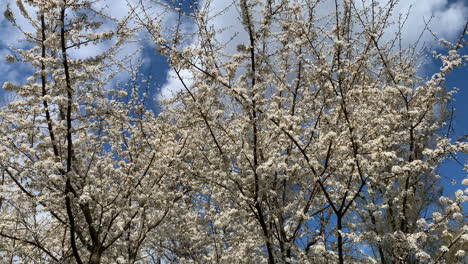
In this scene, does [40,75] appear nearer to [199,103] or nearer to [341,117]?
[199,103]

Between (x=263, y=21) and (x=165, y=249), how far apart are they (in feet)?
19.0

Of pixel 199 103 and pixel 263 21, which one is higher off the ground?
pixel 263 21

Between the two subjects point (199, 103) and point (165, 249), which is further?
point (165, 249)

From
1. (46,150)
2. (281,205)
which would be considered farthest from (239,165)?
(46,150)

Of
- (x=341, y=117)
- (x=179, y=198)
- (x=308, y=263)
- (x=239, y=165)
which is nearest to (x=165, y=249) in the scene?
(x=179, y=198)

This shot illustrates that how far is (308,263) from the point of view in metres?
6.36

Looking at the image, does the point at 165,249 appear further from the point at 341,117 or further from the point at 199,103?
the point at 341,117

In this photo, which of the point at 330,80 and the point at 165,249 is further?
the point at 165,249

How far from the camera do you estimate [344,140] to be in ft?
22.6

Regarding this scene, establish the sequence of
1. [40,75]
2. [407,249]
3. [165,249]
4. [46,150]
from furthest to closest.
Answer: [165,249], [46,150], [40,75], [407,249]

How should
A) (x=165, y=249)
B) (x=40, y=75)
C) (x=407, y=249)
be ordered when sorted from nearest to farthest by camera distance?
(x=407, y=249), (x=40, y=75), (x=165, y=249)

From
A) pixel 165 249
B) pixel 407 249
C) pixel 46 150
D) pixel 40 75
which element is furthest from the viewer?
pixel 165 249

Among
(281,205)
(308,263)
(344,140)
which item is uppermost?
(344,140)

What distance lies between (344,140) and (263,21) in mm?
2535
